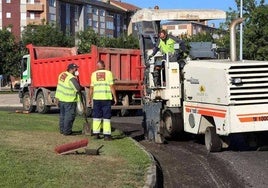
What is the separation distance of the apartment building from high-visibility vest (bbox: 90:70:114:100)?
219ft

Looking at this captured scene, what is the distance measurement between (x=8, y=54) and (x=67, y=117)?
52217 millimetres

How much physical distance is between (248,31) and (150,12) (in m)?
20.0

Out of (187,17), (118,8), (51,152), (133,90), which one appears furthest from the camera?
(118,8)

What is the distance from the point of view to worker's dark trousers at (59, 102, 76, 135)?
1349 cm

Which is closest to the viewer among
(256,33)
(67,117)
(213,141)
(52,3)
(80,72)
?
(213,141)

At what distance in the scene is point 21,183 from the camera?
7.32 metres

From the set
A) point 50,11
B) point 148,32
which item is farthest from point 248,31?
point 50,11

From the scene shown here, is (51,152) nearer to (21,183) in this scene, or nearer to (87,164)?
(87,164)

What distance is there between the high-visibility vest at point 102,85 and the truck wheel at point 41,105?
1214 centimetres

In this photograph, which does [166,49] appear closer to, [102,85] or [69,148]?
[102,85]

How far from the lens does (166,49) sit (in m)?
13.2

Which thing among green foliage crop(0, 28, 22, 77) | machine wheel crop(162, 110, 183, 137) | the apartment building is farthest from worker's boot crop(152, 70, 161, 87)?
the apartment building

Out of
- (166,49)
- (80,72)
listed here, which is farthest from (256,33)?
(166,49)

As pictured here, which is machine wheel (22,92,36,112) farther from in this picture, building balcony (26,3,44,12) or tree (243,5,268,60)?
building balcony (26,3,44,12)
